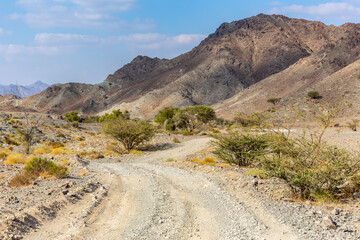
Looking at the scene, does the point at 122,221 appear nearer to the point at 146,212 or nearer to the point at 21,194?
the point at 146,212

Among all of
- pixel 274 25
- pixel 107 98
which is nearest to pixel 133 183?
pixel 107 98

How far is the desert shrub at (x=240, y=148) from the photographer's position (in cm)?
1688

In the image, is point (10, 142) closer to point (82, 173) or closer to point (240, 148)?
point (82, 173)

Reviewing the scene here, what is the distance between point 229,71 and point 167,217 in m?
140

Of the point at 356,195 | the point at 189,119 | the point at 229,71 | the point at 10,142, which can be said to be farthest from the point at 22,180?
the point at 229,71

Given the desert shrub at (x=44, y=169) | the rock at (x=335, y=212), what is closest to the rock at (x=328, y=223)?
the rock at (x=335, y=212)

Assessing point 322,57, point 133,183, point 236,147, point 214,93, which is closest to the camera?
point 133,183

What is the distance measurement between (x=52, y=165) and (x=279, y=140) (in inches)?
405

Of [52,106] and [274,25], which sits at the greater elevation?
[274,25]

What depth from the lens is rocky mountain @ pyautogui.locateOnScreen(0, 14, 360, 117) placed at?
327ft

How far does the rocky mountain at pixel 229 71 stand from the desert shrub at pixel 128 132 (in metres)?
63.6

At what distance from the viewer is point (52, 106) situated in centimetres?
17125

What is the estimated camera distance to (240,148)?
17.3 meters

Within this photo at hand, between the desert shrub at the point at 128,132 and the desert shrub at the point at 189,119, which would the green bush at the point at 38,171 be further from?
the desert shrub at the point at 189,119
